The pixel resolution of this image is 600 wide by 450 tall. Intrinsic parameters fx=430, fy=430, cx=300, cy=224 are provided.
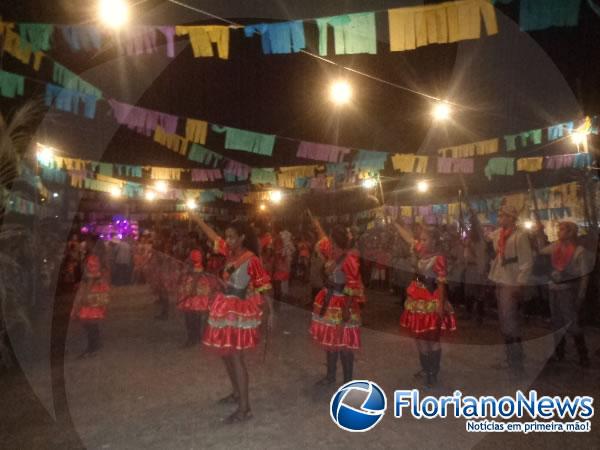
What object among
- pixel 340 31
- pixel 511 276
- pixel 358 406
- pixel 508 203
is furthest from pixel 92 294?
pixel 508 203

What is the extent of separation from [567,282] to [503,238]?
4.09 feet

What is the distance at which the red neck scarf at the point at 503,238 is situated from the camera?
6.44 meters

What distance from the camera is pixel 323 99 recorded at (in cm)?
1341

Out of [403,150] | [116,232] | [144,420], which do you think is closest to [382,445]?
[144,420]

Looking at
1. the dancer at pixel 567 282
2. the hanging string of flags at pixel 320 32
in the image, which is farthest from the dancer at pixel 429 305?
the hanging string of flags at pixel 320 32

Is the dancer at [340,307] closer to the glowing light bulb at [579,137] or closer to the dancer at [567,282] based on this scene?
the dancer at [567,282]

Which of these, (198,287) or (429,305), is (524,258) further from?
(198,287)

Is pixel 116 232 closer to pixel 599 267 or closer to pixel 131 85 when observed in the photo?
pixel 131 85

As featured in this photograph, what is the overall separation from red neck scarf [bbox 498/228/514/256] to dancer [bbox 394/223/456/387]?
4.75 feet

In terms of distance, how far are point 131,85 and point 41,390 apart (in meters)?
7.95

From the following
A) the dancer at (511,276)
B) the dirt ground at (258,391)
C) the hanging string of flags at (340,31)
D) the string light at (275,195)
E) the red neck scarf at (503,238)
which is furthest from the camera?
the string light at (275,195)

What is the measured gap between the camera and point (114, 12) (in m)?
5.70

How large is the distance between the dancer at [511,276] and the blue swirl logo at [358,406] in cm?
209

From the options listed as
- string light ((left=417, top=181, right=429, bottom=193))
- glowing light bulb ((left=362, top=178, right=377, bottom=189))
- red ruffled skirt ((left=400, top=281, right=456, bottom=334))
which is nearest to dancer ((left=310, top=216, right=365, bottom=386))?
red ruffled skirt ((left=400, top=281, right=456, bottom=334))
